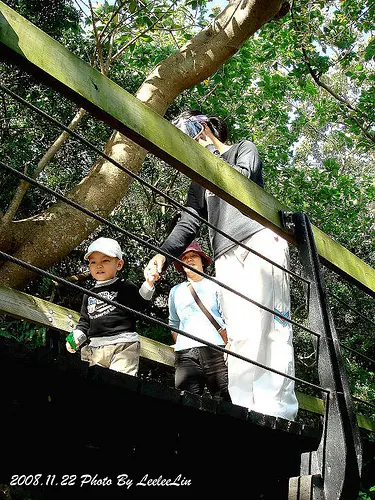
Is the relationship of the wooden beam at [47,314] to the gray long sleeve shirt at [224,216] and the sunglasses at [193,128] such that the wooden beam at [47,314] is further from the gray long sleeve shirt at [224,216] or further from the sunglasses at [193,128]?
the sunglasses at [193,128]

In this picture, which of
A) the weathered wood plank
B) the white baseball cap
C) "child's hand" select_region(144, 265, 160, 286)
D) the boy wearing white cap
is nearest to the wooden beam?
the boy wearing white cap

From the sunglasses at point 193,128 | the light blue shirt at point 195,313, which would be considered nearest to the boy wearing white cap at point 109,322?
the light blue shirt at point 195,313

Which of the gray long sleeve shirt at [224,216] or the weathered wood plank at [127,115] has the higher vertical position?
the gray long sleeve shirt at [224,216]

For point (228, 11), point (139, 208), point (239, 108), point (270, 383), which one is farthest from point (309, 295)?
point (239, 108)

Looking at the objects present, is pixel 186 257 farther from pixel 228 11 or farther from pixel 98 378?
pixel 228 11

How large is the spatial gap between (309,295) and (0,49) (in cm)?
154

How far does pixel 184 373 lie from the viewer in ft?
12.5

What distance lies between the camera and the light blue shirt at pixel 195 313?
3.74 meters

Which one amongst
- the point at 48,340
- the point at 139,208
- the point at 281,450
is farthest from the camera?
the point at 139,208

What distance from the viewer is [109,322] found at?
3574mm

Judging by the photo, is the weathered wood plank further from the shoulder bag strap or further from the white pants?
the shoulder bag strap

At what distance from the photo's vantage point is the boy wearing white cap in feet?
11.4

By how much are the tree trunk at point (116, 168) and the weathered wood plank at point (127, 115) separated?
2.76 metres

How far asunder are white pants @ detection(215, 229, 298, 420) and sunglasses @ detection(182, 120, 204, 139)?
1.99ft
